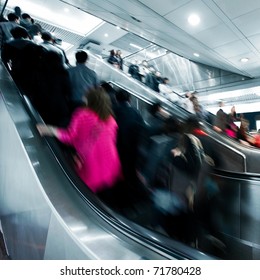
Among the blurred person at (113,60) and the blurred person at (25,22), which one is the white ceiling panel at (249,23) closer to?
the blurred person at (113,60)

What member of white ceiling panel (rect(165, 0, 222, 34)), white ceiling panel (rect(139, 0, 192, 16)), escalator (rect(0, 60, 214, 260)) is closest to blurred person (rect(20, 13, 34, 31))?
white ceiling panel (rect(139, 0, 192, 16))

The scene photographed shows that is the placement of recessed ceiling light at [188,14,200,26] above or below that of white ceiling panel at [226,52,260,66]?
above

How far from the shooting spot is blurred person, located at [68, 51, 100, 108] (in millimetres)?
2885

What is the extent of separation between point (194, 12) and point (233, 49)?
89.1 inches

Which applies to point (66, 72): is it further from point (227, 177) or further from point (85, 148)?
point (227, 177)

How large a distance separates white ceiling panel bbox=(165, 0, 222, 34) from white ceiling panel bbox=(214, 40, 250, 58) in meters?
1.20

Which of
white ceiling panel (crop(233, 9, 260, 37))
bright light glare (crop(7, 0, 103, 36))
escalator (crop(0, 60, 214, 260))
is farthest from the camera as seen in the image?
bright light glare (crop(7, 0, 103, 36))

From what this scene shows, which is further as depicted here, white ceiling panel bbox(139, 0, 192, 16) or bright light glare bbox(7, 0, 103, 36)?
bright light glare bbox(7, 0, 103, 36)

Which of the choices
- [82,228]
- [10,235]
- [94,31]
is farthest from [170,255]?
[94,31]

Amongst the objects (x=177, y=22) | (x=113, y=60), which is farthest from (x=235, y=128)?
(x=113, y=60)

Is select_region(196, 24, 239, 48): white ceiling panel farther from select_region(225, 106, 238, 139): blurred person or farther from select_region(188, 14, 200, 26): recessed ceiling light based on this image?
select_region(225, 106, 238, 139): blurred person

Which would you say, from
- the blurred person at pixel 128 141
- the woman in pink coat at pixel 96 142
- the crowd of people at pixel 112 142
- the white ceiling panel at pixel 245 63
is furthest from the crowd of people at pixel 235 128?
the woman in pink coat at pixel 96 142

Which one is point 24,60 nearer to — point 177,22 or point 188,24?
point 177,22

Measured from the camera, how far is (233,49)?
6082 mm
